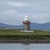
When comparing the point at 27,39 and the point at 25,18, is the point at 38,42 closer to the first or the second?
the point at 27,39

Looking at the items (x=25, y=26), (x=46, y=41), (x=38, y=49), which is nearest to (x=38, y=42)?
(x=46, y=41)

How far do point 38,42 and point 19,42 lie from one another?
3358mm

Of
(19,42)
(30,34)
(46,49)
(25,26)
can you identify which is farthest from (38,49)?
(25,26)

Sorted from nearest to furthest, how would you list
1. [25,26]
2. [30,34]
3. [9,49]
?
1. [9,49]
2. [30,34]
3. [25,26]

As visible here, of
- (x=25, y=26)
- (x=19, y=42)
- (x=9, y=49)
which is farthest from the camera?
(x=25, y=26)

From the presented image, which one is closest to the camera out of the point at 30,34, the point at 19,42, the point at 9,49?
the point at 9,49

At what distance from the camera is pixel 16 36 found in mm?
62500

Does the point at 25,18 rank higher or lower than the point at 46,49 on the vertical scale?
higher

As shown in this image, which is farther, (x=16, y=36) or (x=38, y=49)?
(x=16, y=36)

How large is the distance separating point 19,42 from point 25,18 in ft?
47.2

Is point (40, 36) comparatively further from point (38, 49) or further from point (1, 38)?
point (38, 49)

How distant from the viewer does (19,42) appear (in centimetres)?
6031

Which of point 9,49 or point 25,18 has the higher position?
point 25,18

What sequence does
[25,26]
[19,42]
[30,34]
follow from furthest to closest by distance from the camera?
[25,26], [30,34], [19,42]
